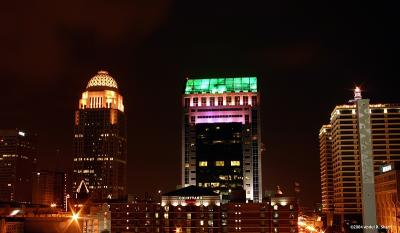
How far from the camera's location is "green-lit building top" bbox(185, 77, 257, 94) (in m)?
182

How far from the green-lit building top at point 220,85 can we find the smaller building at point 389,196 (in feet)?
169

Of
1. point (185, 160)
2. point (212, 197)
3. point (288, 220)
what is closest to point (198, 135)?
point (185, 160)

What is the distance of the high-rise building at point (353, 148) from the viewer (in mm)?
179625

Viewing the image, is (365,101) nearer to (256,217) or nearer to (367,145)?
(367,145)

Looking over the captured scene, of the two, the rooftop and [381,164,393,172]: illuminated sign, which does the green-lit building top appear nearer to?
the rooftop

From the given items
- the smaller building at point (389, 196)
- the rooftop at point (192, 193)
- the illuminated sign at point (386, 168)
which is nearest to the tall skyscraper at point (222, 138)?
the rooftop at point (192, 193)

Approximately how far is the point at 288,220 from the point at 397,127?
66965 mm

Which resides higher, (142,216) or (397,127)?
(397,127)

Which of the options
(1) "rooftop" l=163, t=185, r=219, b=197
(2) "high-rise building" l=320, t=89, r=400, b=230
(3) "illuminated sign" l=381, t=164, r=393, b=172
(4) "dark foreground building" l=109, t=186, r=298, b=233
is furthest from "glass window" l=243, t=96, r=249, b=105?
(3) "illuminated sign" l=381, t=164, r=393, b=172

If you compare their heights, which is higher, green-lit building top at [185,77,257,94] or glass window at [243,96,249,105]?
green-lit building top at [185,77,257,94]

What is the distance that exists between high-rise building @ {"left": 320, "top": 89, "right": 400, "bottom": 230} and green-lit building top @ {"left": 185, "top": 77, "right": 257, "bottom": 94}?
30760 mm

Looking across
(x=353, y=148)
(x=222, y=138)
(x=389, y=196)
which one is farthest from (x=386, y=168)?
(x=222, y=138)

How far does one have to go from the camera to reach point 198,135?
579ft

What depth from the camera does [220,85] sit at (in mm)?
182500
